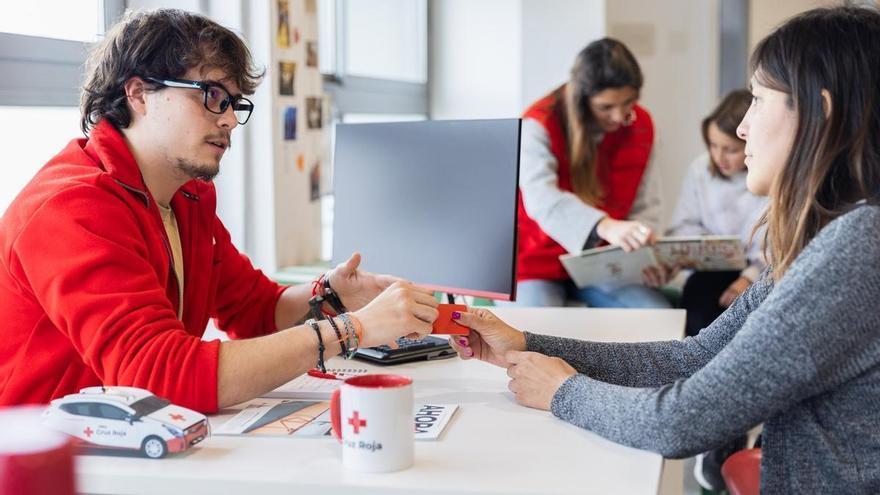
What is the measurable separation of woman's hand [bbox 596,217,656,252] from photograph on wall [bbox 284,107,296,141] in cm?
95

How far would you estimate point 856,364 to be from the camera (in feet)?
3.64

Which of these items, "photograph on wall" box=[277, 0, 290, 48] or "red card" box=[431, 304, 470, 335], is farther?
"photograph on wall" box=[277, 0, 290, 48]

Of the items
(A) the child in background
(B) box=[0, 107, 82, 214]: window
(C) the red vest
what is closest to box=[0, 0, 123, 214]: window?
(B) box=[0, 107, 82, 214]: window

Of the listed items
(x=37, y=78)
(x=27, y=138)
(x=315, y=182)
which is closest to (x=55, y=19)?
(x=37, y=78)

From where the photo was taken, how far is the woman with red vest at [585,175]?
2881mm

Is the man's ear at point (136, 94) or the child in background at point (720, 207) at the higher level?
the man's ear at point (136, 94)

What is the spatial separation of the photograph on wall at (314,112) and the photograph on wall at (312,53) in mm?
109

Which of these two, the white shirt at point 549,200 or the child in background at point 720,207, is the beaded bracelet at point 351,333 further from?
the child in background at point 720,207

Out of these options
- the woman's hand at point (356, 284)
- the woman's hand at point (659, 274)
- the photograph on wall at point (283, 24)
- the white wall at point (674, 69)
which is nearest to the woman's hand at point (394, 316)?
the woman's hand at point (356, 284)

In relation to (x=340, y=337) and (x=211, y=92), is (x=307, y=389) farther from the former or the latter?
(x=211, y=92)

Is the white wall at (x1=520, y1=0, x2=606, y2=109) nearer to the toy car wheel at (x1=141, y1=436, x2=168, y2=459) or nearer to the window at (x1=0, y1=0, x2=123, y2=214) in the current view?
the window at (x1=0, y1=0, x2=123, y2=214)

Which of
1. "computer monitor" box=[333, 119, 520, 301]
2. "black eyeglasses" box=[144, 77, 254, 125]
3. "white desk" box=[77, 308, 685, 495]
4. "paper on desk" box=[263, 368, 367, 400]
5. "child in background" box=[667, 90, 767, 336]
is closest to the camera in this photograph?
"white desk" box=[77, 308, 685, 495]

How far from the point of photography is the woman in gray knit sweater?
106 centimetres

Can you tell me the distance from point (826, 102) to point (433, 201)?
0.74 meters
